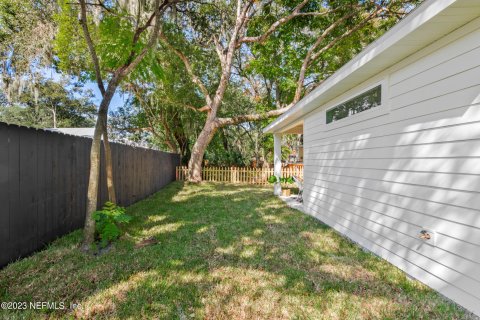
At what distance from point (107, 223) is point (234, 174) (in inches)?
398

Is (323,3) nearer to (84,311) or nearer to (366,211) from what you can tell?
(366,211)

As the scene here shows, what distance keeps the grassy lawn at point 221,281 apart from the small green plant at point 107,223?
17cm

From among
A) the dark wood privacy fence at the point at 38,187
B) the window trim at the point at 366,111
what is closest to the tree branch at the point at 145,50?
the dark wood privacy fence at the point at 38,187

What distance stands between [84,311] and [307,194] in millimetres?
4910

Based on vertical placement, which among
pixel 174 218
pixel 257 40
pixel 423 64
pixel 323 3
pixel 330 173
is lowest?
pixel 174 218

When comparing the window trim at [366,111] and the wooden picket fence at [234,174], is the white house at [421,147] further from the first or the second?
the wooden picket fence at [234,174]

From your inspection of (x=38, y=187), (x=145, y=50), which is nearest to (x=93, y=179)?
(x=38, y=187)

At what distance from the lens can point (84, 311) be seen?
6.01 ft

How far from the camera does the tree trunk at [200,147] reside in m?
11.1

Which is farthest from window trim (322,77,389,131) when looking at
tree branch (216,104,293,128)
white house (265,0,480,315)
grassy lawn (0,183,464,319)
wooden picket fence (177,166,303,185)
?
wooden picket fence (177,166,303,185)

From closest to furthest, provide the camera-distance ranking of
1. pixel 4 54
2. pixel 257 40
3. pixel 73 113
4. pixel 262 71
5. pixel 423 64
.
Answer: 1. pixel 423 64
2. pixel 4 54
3. pixel 257 40
4. pixel 262 71
5. pixel 73 113

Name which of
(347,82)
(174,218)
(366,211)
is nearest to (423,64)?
(347,82)

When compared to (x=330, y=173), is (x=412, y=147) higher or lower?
higher

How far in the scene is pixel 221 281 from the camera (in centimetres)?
235
